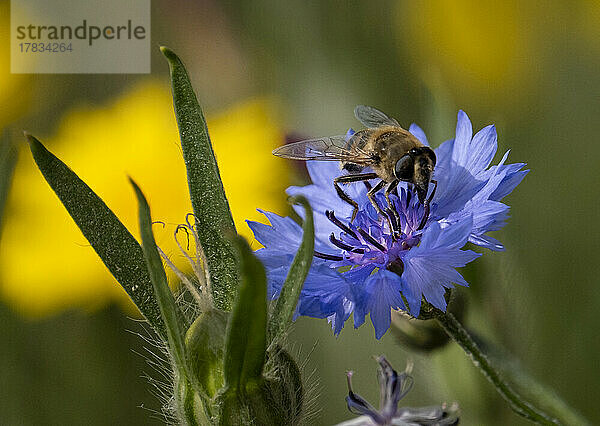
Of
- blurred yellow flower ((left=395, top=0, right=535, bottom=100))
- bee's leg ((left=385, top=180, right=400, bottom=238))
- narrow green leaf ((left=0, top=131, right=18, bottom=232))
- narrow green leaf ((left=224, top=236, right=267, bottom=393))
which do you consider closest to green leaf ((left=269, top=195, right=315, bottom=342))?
narrow green leaf ((left=224, top=236, right=267, bottom=393))

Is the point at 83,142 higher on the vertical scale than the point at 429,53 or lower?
lower

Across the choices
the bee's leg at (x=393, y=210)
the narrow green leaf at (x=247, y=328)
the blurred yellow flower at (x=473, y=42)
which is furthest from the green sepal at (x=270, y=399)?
the blurred yellow flower at (x=473, y=42)

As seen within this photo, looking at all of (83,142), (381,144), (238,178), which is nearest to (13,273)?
(83,142)

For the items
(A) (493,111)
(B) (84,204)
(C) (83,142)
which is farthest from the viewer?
(A) (493,111)

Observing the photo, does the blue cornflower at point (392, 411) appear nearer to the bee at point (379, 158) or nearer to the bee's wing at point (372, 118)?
the bee at point (379, 158)

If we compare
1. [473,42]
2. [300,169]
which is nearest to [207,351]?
[300,169]

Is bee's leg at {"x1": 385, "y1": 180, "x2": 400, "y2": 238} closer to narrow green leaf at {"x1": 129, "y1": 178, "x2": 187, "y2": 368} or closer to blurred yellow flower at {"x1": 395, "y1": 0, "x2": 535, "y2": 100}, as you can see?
narrow green leaf at {"x1": 129, "y1": 178, "x2": 187, "y2": 368}

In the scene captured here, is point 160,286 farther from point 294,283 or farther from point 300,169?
point 300,169

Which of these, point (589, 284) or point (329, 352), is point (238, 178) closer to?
point (329, 352)

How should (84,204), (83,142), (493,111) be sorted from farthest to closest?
1. (493,111)
2. (83,142)
3. (84,204)
